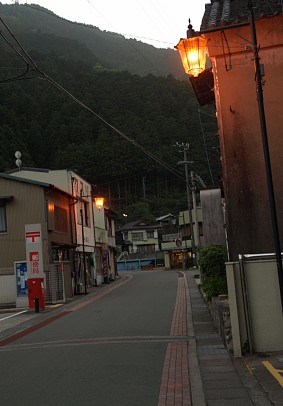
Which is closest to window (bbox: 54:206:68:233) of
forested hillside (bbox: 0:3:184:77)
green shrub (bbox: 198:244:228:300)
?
forested hillside (bbox: 0:3:184:77)

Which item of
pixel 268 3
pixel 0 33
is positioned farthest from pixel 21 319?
pixel 268 3

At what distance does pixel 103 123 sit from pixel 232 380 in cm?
4618

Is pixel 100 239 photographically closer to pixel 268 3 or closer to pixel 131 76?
pixel 131 76

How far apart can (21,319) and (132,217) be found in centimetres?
7391

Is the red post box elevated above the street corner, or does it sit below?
above

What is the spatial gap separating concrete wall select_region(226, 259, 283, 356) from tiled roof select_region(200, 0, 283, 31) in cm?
530

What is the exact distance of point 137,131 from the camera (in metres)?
50.9

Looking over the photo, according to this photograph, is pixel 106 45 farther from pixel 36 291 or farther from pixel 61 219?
pixel 36 291

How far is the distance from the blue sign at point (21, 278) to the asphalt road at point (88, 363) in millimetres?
10191

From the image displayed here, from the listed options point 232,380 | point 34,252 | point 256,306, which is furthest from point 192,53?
point 34,252

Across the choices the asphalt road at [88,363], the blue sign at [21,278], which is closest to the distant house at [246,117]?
the asphalt road at [88,363]

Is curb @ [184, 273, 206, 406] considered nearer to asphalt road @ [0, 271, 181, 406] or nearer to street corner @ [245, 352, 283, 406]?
asphalt road @ [0, 271, 181, 406]

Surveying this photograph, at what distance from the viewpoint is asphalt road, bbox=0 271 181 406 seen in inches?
277

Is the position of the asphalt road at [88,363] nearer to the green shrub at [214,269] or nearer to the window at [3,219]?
the green shrub at [214,269]
